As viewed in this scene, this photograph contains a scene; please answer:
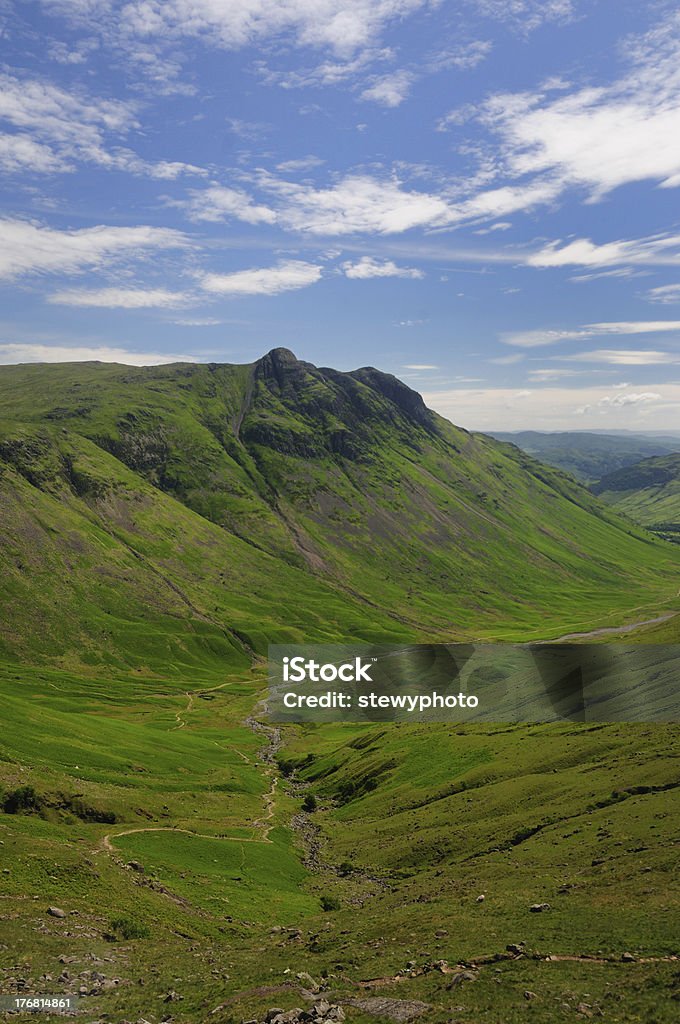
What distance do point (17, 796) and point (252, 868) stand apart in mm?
29987

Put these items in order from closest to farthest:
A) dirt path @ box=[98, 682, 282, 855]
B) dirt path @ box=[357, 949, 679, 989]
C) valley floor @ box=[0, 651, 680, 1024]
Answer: valley floor @ box=[0, 651, 680, 1024] → dirt path @ box=[357, 949, 679, 989] → dirt path @ box=[98, 682, 282, 855]

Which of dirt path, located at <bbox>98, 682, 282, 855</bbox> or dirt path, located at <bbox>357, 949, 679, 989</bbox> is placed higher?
dirt path, located at <bbox>357, 949, 679, 989</bbox>

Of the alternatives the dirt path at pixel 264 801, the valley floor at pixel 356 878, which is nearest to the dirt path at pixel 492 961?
the valley floor at pixel 356 878

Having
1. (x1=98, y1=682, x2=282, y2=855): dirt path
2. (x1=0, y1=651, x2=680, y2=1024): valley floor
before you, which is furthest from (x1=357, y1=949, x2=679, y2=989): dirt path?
(x1=98, y1=682, x2=282, y2=855): dirt path

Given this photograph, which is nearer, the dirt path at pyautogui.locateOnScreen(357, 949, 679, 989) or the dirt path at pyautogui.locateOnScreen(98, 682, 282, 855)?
the dirt path at pyautogui.locateOnScreen(357, 949, 679, 989)

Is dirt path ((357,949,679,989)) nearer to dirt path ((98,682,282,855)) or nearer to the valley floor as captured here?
the valley floor

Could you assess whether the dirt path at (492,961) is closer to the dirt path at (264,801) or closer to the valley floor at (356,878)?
the valley floor at (356,878)

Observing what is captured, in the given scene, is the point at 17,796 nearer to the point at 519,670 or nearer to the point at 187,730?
the point at 187,730

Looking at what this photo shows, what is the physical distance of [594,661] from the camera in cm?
14925

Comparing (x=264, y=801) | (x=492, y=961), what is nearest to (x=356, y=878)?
(x=264, y=801)

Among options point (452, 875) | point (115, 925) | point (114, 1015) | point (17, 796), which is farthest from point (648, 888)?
point (17, 796)

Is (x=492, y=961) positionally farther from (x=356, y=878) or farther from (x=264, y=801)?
(x=264, y=801)

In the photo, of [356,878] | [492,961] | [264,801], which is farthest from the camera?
[264,801]

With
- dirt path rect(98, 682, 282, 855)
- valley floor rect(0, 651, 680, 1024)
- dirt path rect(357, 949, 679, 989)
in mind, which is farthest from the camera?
dirt path rect(98, 682, 282, 855)
